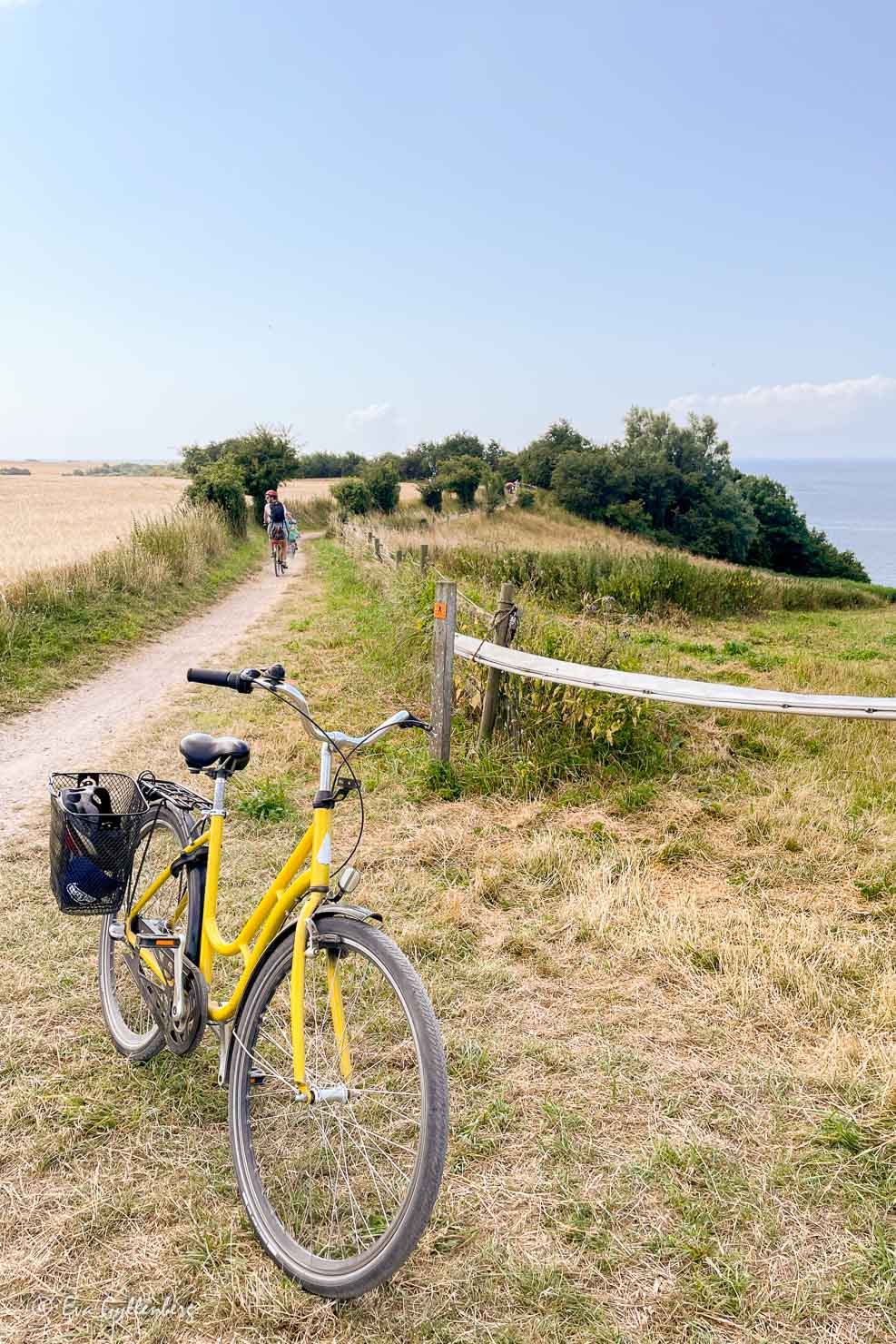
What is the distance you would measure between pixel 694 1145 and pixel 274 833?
297 centimetres

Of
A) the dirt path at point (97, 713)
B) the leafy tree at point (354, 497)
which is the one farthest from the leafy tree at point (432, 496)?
the dirt path at point (97, 713)

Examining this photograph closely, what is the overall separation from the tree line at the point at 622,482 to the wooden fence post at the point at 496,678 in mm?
23356

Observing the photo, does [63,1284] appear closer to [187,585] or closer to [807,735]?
[807,735]

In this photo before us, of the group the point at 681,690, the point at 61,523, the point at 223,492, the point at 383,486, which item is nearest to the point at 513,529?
the point at 383,486

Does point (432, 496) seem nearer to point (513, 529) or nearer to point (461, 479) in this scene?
point (461, 479)

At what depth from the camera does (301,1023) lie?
6.79ft

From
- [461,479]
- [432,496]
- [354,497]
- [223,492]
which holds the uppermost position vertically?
[461,479]

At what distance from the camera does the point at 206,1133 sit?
2637 millimetres

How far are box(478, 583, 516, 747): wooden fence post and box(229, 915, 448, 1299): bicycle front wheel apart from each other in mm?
3336

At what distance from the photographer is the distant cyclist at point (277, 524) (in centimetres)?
1816

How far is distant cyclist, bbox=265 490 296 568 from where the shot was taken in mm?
18156

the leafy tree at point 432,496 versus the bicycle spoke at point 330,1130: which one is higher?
the leafy tree at point 432,496

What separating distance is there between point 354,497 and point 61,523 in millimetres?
19233

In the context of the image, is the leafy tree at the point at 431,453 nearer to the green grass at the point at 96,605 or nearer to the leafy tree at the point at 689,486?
the leafy tree at the point at 689,486
